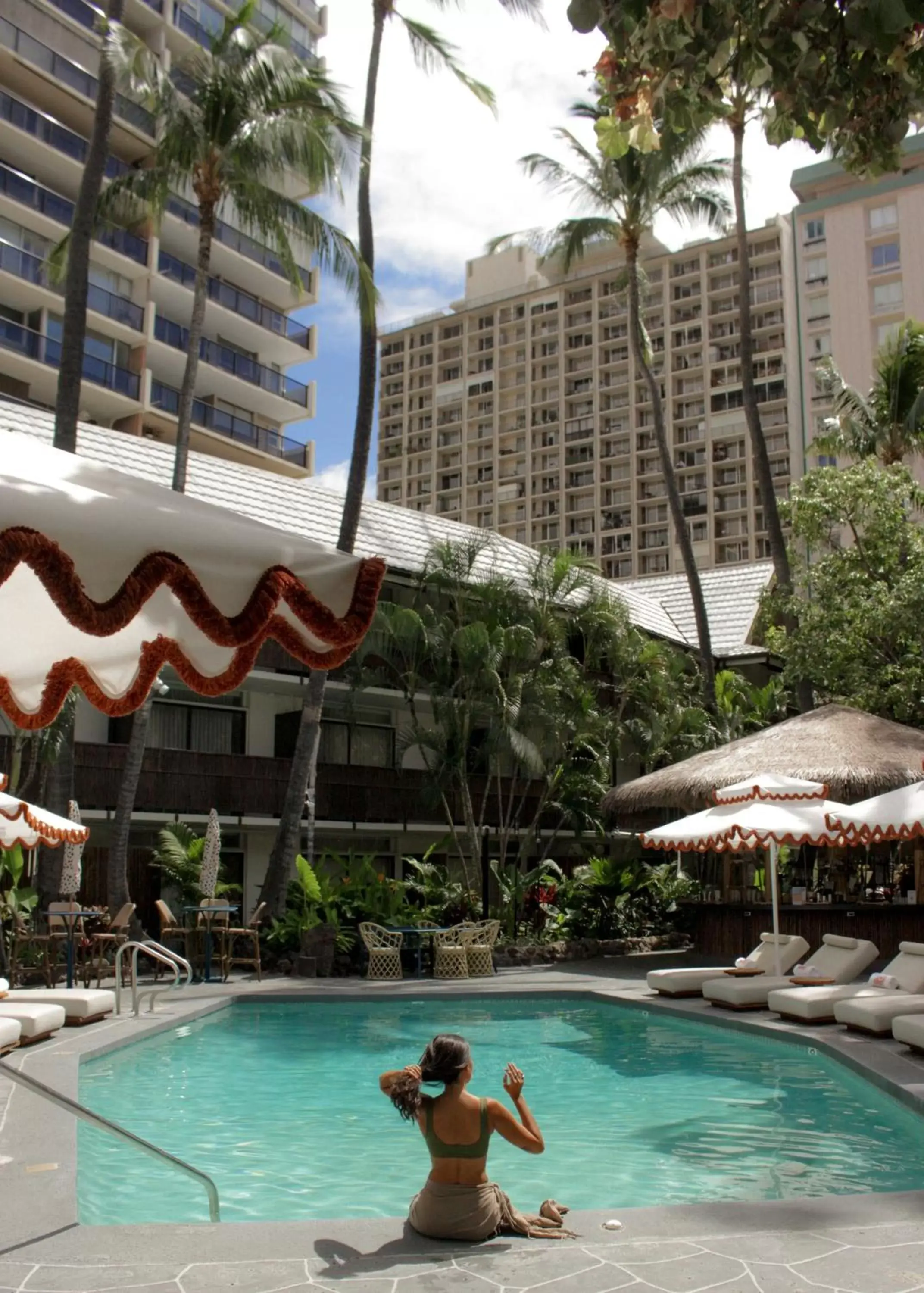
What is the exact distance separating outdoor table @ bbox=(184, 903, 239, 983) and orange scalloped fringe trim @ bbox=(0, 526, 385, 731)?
13071 millimetres

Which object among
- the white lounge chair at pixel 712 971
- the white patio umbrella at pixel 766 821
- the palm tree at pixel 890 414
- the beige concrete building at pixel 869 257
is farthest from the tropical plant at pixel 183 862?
the beige concrete building at pixel 869 257

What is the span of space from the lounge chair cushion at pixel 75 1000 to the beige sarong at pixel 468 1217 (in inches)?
312

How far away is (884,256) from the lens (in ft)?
208

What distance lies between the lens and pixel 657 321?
286 ft

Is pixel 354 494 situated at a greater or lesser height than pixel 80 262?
lesser

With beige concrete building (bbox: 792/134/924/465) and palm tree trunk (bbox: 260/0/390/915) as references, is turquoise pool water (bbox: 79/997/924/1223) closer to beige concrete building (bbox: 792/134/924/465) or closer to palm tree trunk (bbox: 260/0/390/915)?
palm tree trunk (bbox: 260/0/390/915)

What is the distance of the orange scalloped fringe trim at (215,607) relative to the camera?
12.1 ft

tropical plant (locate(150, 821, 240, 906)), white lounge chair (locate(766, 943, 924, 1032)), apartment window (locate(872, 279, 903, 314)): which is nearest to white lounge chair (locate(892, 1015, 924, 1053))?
white lounge chair (locate(766, 943, 924, 1032))

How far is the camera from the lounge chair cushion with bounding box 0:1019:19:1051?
10312 millimetres

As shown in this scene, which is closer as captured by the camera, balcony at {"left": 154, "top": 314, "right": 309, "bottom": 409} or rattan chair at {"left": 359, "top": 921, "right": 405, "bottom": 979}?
rattan chair at {"left": 359, "top": 921, "right": 405, "bottom": 979}

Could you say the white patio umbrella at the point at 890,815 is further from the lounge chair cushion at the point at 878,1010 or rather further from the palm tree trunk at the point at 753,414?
the palm tree trunk at the point at 753,414

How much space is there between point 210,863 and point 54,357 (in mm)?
27032

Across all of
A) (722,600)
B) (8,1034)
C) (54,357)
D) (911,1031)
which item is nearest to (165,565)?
(8,1034)

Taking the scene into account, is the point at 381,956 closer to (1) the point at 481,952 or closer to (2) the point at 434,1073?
(1) the point at 481,952
